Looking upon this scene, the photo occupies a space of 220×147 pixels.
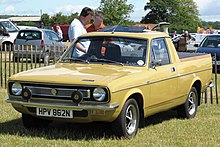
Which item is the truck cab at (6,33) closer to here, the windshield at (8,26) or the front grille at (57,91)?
the windshield at (8,26)

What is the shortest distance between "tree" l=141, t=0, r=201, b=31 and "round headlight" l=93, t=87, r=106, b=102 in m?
106

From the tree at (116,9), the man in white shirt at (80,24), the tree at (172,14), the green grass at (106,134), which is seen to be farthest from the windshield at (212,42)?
the tree at (172,14)

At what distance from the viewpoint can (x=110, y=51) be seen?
323 inches

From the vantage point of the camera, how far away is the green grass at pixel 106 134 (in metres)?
7.00

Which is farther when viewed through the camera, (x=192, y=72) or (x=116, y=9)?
(x=116, y=9)

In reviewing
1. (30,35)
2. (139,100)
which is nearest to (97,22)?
(139,100)

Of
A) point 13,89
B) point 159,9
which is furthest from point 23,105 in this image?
point 159,9

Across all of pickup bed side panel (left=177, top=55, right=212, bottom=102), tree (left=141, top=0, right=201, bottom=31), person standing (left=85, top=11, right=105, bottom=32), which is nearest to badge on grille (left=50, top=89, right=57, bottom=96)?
pickup bed side panel (left=177, top=55, right=212, bottom=102)

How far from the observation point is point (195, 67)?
9.62 m

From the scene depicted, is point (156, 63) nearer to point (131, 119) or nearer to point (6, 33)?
point (131, 119)

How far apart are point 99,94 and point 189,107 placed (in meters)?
3.24

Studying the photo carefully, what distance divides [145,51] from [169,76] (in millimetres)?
667

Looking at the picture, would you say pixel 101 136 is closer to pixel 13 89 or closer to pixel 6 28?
pixel 13 89

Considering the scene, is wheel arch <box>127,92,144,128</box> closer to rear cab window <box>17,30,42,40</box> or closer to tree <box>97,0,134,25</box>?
rear cab window <box>17,30,42,40</box>
